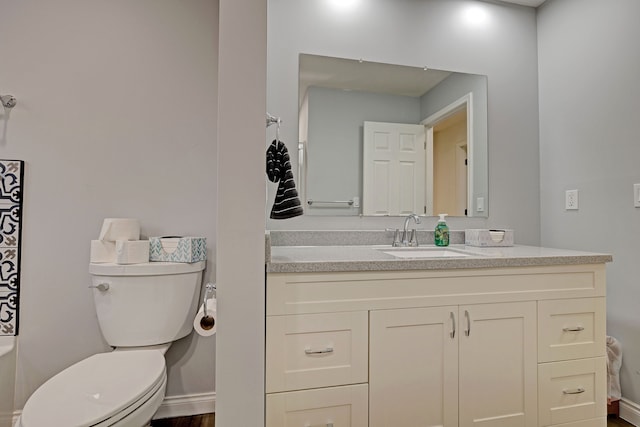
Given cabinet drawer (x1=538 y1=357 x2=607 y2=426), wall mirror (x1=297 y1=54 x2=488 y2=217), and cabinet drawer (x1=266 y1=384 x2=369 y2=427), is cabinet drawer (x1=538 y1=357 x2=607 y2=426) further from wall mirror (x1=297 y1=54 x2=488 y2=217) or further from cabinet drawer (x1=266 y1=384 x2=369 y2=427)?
wall mirror (x1=297 y1=54 x2=488 y2=217)

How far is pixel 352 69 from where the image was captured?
1879 millimetres

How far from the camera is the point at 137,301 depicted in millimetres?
1477

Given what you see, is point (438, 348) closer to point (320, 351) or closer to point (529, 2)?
point (320, 351)

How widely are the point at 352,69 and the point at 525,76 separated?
1.14 metres

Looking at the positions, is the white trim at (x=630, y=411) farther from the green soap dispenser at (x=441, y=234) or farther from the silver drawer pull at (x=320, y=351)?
the silver drawer pull at (x=320, y=351)

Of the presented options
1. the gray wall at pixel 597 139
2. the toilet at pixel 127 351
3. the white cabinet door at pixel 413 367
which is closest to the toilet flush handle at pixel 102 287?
the toilet at pixel 127 351

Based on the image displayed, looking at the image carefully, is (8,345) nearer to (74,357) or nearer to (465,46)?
(74,357)

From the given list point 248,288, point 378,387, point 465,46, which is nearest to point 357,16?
point 465,46

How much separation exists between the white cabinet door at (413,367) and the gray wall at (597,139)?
1.06 m

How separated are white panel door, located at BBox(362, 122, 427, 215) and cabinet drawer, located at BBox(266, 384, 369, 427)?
97cm

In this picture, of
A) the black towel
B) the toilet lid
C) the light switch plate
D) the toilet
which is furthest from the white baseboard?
the light switch plate

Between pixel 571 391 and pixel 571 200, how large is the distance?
3.44ft

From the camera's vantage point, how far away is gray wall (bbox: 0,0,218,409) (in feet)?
5.26

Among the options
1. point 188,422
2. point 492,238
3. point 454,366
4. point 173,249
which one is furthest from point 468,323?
point 188,422
